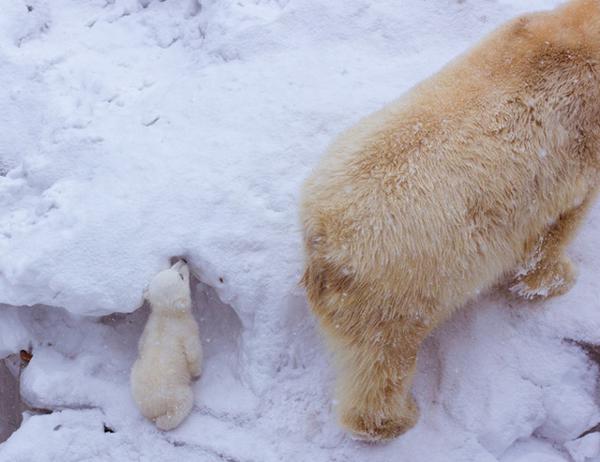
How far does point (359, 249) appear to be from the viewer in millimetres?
1901

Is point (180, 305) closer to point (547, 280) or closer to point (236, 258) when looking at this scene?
point (236, 258)

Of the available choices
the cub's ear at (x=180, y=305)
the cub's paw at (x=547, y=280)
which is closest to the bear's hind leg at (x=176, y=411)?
the cub's ear at (x=180, y=305)

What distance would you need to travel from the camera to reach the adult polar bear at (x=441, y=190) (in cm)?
192

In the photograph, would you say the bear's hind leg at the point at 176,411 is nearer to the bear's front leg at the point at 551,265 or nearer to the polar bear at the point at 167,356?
the polar bear at the point at 167,356

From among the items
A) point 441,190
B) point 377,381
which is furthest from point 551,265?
point 377,381

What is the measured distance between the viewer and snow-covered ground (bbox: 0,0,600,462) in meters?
2.30

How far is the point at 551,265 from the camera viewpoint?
228 cm

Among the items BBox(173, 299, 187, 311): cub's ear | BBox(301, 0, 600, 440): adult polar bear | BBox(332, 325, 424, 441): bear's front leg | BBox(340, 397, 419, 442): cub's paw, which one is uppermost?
BBox(301, 0, 600, 440): adult polar bear

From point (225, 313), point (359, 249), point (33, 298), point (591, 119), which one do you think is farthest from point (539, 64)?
point (33, 298)

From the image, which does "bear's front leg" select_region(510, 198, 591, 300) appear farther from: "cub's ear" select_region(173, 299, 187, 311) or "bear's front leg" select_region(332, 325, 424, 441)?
"cub's ear" select_region(173, 299, 187, 311)

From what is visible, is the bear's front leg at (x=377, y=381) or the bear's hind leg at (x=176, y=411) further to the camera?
the bear's hind leg at (x=176, y=411)

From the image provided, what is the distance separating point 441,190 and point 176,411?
124cm

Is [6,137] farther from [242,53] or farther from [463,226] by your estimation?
[463,226]

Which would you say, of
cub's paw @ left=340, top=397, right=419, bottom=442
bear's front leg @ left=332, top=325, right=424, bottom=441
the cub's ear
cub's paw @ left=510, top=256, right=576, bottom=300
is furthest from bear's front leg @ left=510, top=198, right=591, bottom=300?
the cub's ear
